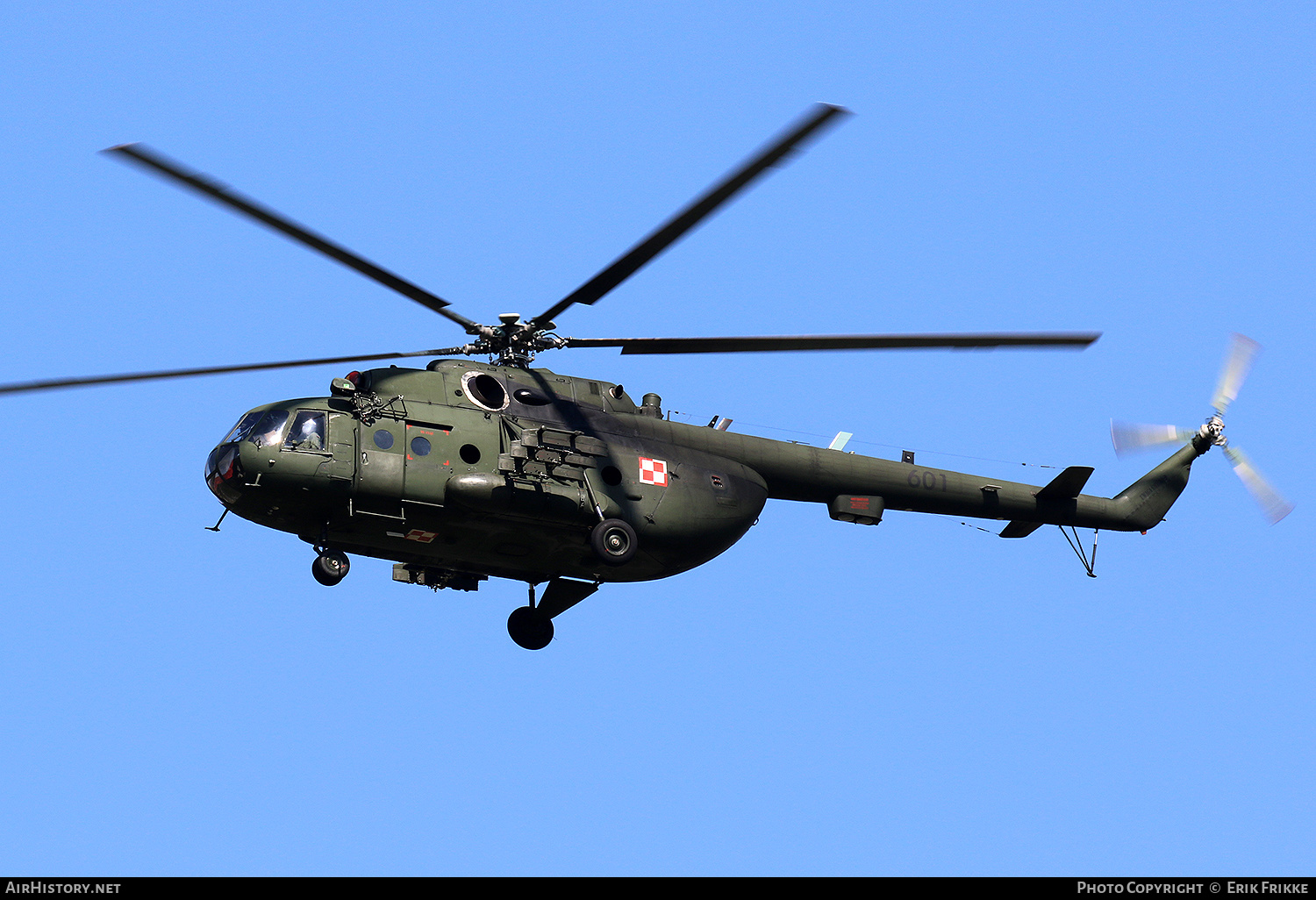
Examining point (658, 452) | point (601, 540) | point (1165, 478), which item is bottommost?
point (601, 540)

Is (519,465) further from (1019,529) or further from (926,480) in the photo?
(1019,529)

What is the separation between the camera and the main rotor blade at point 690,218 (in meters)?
17.4

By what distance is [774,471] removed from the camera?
1035 inches

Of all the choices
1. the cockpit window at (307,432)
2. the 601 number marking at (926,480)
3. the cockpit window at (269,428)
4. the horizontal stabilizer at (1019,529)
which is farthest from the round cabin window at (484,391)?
the horizontal stabilizer at (1019,529)

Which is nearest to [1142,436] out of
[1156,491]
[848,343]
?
[1156,491]

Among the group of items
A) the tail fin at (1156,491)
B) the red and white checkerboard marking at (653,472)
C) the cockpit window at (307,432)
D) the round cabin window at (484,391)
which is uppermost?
the tail fin at (1156,491)

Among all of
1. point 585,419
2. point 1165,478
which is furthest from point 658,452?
point 1165,478

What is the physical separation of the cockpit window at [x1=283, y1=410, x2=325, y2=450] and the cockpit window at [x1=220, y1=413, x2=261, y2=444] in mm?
650

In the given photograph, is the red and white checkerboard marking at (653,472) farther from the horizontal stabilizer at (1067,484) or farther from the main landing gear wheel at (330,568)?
the horizontal stabilizer at (1067,484)

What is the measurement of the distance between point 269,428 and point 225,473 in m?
0.88

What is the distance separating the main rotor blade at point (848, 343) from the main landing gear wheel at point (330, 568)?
510 centimetres
